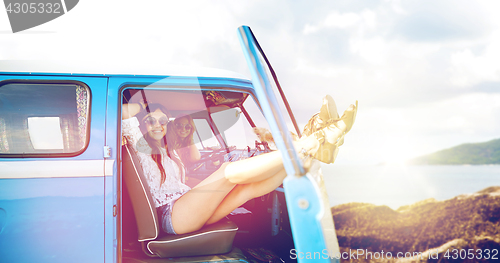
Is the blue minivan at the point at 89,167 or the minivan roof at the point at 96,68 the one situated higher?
the minivan roof at the point at 96,68

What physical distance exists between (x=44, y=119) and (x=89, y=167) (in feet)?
1.76

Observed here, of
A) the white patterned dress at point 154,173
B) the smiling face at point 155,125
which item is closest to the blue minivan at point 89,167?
the white patterned dress at point 154,173

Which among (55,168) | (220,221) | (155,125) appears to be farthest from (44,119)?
(220,221)

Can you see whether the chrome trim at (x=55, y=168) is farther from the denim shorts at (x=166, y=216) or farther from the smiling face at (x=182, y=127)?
the smiling face at (x=182, y=127)

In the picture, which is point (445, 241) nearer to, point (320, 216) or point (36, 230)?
point (320, 216)

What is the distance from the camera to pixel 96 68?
1982 millimetres

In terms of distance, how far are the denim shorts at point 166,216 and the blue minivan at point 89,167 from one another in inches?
2.8

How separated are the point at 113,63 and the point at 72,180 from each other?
0.90 metres

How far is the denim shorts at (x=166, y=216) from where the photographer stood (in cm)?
219

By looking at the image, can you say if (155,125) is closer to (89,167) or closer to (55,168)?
(89,167)

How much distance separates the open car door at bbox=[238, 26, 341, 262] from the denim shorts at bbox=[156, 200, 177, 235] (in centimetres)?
119

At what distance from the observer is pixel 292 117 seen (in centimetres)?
204

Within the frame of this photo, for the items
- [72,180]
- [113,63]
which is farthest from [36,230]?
[113,63]

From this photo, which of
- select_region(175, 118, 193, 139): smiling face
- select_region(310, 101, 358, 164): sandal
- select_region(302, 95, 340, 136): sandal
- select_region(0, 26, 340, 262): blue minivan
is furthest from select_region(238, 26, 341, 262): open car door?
select_region(175, 118, 193, 139): smiling face
